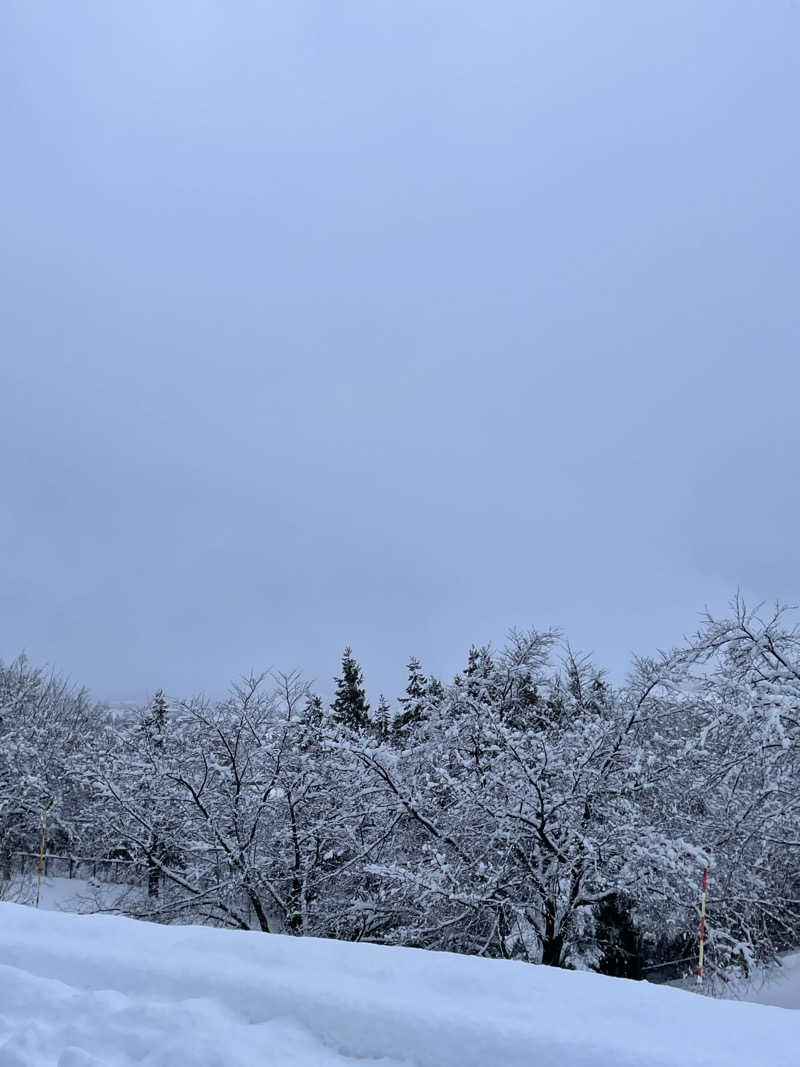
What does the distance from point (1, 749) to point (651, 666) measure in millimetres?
18820

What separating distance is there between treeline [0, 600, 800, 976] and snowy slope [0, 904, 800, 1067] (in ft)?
15.8

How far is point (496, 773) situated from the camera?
9.00 m

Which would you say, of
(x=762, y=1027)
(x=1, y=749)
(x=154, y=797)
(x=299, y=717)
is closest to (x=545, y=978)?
(x=762, y=1027)

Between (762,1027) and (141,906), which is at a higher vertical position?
(762,1027)

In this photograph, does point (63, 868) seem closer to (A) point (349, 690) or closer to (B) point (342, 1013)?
(A) point (349, 690)

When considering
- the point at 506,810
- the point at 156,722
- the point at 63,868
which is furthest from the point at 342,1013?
the point at 63,868

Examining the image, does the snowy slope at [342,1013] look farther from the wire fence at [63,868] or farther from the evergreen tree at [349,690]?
the evergreen tree at [349,690]

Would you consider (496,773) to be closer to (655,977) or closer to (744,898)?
(744,898)

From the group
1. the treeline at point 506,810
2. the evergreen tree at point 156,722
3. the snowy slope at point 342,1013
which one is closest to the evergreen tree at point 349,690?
the evergreen tree at point 156,722

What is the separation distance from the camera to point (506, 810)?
838cm

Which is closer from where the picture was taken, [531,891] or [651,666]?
[531,891]

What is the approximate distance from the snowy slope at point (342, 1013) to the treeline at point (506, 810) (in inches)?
189

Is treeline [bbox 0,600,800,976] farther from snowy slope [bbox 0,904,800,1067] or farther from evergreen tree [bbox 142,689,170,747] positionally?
snowy slope [bbox 0,904,800,1067]

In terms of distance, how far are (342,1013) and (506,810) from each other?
5.63m
